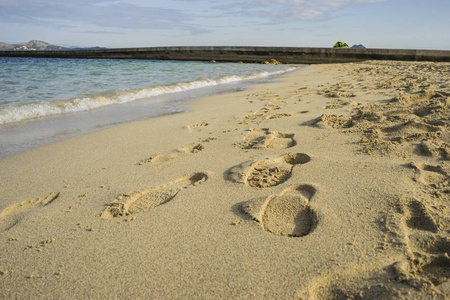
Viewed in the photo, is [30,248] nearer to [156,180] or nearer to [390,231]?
[156,180]

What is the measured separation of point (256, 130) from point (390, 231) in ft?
6.16

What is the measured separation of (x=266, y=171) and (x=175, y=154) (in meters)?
0.88

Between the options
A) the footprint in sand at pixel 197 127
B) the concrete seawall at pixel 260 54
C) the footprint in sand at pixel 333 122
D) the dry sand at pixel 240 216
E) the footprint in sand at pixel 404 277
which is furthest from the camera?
the concrete seawall at pixel 260 54

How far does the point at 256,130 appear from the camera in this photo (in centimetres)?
306

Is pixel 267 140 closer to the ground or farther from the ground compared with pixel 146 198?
farther from the ground

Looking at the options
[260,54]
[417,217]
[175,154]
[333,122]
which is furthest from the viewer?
[260,54]

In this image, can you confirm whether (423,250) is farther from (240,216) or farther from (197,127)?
(197,127)

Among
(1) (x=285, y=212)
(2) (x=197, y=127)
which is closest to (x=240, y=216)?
(1) (x=285, y=212)

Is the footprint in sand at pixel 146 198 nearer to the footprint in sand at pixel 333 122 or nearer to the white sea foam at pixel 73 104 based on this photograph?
the footprint in sand at pixel 333 122

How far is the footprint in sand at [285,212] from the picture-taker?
4.73 ft

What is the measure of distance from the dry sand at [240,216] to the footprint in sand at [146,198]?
0.01m

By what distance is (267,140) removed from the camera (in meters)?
2.64

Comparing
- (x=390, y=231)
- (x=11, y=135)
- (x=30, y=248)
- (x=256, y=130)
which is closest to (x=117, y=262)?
(x=30, y=248)

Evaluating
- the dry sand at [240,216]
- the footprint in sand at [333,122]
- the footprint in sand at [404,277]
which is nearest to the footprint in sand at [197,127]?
the dry sand at [240,216]
